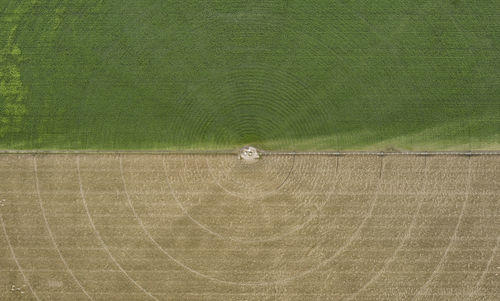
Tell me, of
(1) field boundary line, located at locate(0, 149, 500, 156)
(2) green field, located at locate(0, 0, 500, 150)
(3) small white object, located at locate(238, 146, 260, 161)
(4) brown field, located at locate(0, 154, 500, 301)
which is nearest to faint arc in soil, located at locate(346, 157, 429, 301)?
(4) brown field, located at locate(0, 154, 500, 301)

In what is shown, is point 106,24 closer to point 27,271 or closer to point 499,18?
point 27,271

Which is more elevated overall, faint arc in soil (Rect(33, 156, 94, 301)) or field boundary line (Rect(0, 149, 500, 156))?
field boundary line (Rect(0, 149, 500, 156))

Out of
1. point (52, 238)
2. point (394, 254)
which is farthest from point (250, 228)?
point (52, 238)

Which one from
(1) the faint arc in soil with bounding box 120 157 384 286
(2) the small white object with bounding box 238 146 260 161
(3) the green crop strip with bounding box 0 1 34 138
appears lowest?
(1) the faint arc in soil with bounding box 120 157 384 286

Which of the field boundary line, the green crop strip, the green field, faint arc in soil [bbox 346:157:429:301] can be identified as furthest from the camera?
the green crop strip

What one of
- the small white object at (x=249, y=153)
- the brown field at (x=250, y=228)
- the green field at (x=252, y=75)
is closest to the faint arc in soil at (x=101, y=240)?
the brown field at (x=250, y=228)

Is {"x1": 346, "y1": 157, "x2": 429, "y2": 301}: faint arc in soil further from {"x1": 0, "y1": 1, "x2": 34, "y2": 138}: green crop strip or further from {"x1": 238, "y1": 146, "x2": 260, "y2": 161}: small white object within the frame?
{"x1": 0, "y1": 1, "x2": 34, "y2": 138}: green crop strip
